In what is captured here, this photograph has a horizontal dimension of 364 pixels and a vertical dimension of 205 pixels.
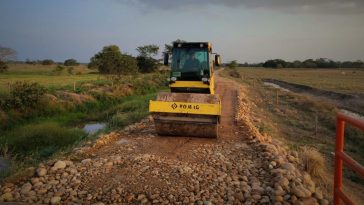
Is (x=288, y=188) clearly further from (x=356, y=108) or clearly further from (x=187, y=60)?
(x=356, y=108)

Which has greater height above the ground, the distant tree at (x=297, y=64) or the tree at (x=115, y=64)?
the tree at (x=115, y=64)

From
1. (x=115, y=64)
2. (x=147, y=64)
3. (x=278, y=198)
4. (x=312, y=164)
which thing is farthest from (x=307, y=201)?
(x=147, y=64)

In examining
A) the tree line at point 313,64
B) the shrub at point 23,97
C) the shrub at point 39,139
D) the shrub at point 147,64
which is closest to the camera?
the shrub at point 39,139

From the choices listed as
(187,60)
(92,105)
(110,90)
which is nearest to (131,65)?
(110,90)

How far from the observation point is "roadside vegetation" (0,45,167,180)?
48.1 ft

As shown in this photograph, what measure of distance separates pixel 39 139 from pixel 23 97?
6.69 metres

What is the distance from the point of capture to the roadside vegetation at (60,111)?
48.1 ft

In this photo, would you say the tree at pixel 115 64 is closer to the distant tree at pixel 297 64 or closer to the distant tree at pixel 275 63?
the distant tree at pixel 275 63

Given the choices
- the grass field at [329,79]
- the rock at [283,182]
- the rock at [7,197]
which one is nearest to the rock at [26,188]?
the rock at [7,197]

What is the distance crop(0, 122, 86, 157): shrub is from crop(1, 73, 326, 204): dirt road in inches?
242

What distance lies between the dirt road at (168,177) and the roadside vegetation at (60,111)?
1551 millimetres

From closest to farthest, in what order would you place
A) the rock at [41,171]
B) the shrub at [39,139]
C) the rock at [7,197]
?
the rock at [7,197] → the rock at [41,171] → the shrub at [39,139]

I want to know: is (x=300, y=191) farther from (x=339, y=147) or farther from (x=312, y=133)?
(x=312, y=133)

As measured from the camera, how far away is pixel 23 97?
2159 centimetres
